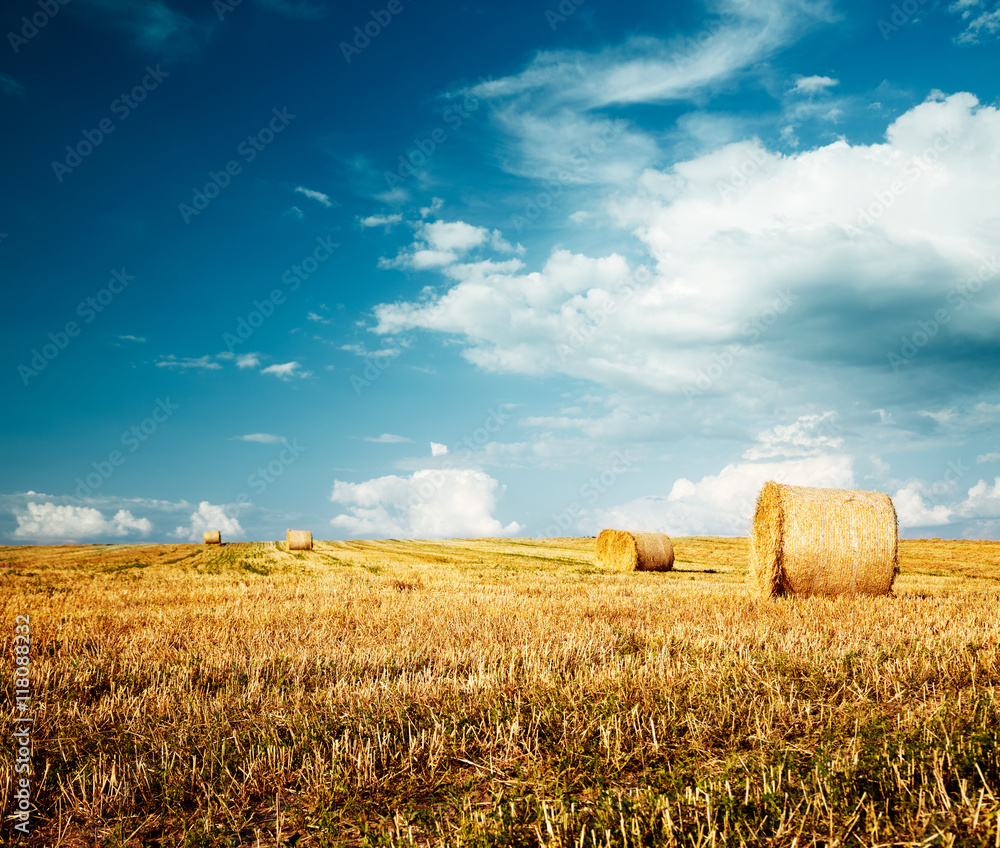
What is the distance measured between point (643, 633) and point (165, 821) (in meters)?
5.20

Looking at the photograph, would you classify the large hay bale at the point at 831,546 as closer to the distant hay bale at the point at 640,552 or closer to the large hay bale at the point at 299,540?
the distant hay bale at the point at 640,552

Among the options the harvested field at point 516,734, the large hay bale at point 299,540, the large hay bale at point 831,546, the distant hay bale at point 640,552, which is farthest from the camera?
the large hay bale at point 299,540

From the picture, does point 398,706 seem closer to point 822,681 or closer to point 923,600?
point 822,681

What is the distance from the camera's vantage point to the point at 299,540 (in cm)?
3519

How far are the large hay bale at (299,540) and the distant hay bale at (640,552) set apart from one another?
19.1 m

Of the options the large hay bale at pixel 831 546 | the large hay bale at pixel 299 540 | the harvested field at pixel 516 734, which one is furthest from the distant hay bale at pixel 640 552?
the large hay bale at pixel 299 540

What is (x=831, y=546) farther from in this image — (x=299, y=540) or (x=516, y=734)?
(x=299, y=540)

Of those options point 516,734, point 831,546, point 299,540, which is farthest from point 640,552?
point 299,540

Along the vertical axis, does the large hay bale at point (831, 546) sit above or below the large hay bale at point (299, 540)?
above

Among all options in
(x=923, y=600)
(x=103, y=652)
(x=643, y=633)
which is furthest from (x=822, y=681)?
(x=923, y=600)

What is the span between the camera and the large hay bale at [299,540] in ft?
114

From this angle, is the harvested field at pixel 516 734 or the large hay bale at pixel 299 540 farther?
the large hay bale at pixel 299 540

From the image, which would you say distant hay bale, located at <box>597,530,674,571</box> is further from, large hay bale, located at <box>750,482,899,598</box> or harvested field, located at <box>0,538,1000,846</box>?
harvested field, located at <box>0,538,1000,846</box>

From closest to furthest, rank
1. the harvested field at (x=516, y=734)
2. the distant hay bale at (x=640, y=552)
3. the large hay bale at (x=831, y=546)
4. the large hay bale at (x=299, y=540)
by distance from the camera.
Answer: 1. the harvested field at (x=516, y=734)
2. the large hay bale at (x=831, y=546)
3. the distant hay bale at (x=640, y=552)
4. the large hay bale at (x=299, y=540)
